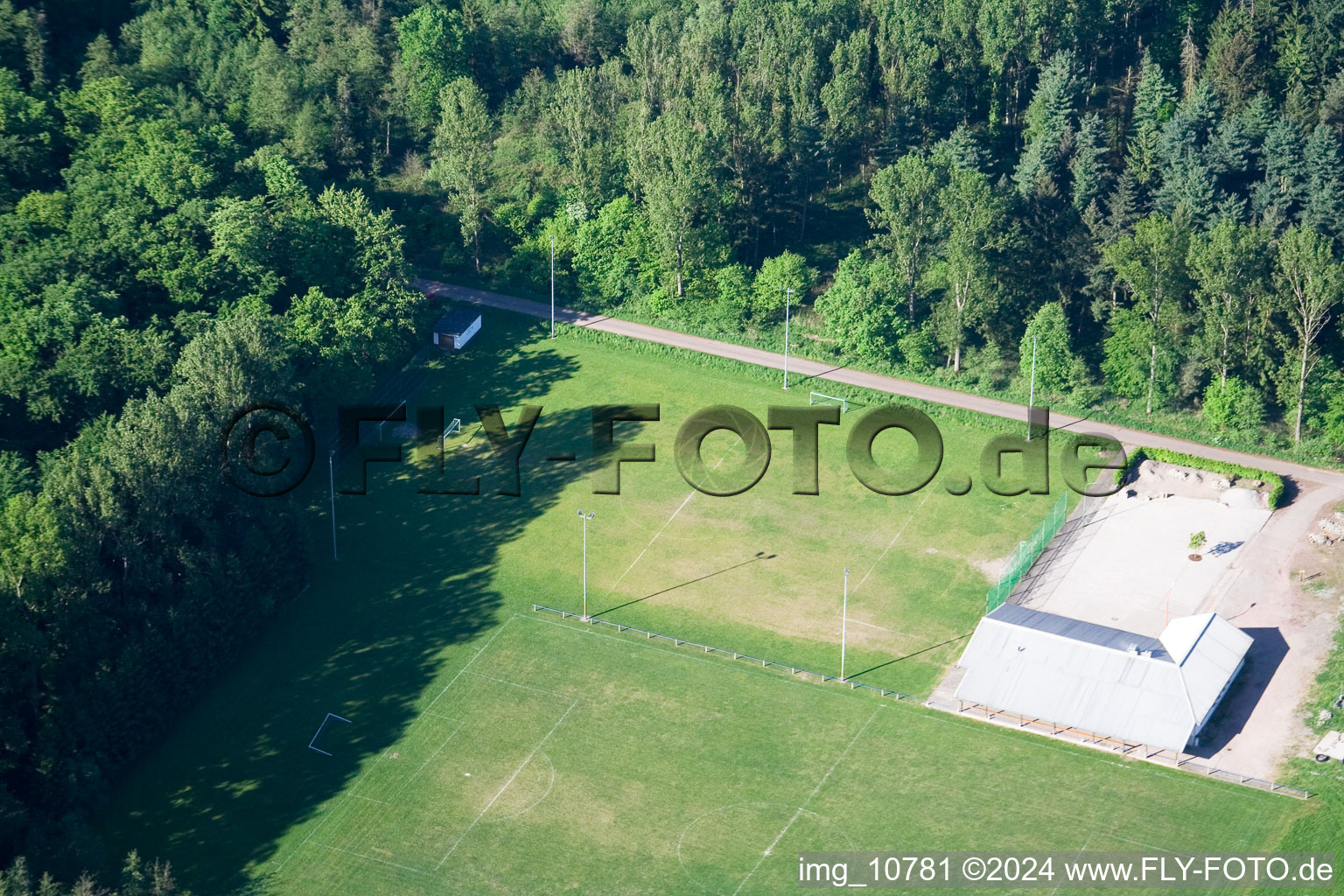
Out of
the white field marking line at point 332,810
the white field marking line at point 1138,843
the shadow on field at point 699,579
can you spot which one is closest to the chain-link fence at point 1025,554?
the shadow on field at point 699,579

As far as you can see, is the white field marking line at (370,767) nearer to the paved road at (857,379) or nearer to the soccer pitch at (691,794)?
the soccer pitch at (691,794)

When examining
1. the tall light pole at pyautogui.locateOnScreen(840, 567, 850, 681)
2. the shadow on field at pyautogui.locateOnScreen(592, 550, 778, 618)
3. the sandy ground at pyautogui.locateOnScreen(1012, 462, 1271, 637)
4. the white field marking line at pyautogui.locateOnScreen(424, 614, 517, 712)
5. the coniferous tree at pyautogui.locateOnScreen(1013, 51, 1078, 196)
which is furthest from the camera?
the coniferous tree at pyautogui.locateOnScreen(1013, 51, 1078, 196)

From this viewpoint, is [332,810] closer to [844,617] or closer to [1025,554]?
[844,617]

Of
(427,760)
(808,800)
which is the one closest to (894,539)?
(808,800)

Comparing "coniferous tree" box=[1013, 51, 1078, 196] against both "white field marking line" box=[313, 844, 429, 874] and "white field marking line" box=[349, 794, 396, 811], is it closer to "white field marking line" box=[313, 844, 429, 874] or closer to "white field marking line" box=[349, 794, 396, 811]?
"white field marking line" box=[349, 794, 396, 811]

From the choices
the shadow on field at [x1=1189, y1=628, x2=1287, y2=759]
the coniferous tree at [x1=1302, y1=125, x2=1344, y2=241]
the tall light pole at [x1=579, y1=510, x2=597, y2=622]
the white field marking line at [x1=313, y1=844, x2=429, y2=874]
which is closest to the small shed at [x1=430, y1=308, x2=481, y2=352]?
the tall light pole at [x1=579, y1=510, x2=597, y2=622]

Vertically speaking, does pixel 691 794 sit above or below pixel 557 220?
below
